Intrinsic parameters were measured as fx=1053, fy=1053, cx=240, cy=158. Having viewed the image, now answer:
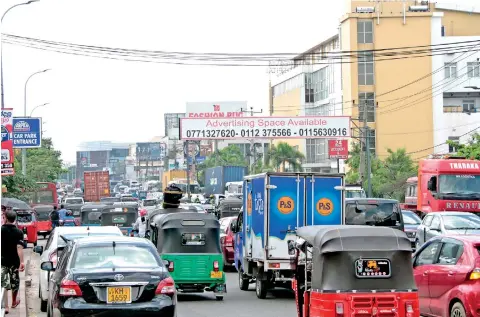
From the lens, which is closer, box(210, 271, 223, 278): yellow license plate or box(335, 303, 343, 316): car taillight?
box(335, 303, 343, 316): car taillight

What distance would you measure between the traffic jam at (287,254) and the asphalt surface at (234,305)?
0.25 metres

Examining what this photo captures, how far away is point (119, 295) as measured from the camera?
13.8 m

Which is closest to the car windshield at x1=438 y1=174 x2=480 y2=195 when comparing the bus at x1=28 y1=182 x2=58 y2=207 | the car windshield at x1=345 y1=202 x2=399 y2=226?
the car windshield at x1=345 y1=202 x2=399 y2=226

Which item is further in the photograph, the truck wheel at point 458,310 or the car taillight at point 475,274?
the truck wheel at point 458,310

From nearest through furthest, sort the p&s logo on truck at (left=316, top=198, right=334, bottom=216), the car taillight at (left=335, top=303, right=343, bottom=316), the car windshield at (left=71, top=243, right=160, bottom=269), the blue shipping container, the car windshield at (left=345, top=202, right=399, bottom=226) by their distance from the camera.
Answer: the car taillight at (left=335, top=303, right=343, bottom=316)
the car windshield at (left=71, top=243, right=160, bottom=269)
the p&s logo on truck at (left=316, top=198, right=334, bottom=216)
the car windshield at (left=345, top=202, right=399, bottom=226)
the blue shipping container

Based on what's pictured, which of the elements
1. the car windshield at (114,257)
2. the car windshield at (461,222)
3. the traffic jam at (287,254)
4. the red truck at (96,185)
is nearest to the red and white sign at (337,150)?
the traffic jam at (287,254)

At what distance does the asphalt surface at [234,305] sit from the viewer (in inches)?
777

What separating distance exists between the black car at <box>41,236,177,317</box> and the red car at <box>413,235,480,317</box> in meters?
4.11

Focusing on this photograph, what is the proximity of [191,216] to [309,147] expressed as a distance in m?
89.1

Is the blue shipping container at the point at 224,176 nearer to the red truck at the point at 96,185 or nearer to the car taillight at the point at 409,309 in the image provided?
the red truck at the point at 96,185

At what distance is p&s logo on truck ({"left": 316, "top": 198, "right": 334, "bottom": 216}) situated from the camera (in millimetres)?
22250

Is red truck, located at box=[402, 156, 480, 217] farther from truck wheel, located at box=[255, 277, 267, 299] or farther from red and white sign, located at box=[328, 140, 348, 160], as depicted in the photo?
red and white sign, located at box=[328, 140, 348, 160]

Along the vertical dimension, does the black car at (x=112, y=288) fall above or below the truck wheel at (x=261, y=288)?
above

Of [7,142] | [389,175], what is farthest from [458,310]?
[389,175]
